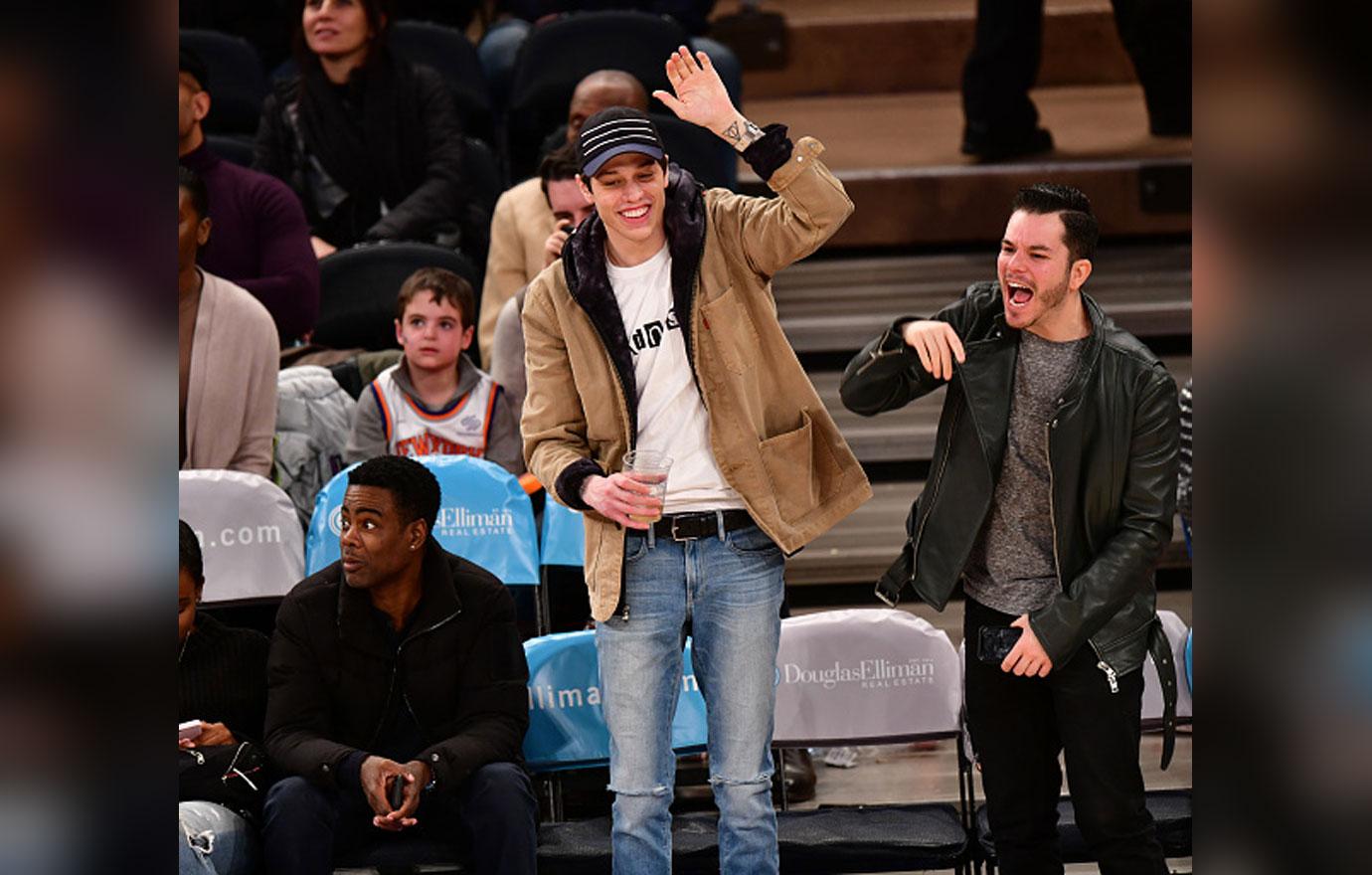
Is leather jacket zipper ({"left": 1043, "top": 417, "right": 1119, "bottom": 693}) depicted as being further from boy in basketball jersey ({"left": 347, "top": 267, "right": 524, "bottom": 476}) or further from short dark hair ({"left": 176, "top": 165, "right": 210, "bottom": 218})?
short dark hair ({"left": 176, "top": 165, "right": 210, "bottom": 218})

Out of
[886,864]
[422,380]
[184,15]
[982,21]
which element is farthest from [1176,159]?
[184,15]

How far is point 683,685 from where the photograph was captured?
3867mm

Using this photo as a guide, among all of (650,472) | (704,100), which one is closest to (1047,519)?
(650,472)

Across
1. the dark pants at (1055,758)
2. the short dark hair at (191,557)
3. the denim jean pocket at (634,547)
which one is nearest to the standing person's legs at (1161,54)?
the dark pants at (1055,758)

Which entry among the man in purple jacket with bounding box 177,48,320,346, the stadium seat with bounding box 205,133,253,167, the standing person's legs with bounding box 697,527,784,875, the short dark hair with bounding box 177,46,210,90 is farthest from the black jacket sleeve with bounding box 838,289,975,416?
the stadium seat with bounding box 205,133,253,167

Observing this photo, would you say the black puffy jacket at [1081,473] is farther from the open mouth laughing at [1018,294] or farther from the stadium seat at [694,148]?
the stadium seat at [694,148]

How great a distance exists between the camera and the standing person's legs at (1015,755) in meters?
3.13

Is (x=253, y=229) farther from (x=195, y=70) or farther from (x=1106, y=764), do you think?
(x=1106, y=764)

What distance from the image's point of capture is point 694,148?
18.7ft

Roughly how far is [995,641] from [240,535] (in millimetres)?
1955

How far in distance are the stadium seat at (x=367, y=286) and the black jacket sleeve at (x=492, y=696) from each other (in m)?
1.92
